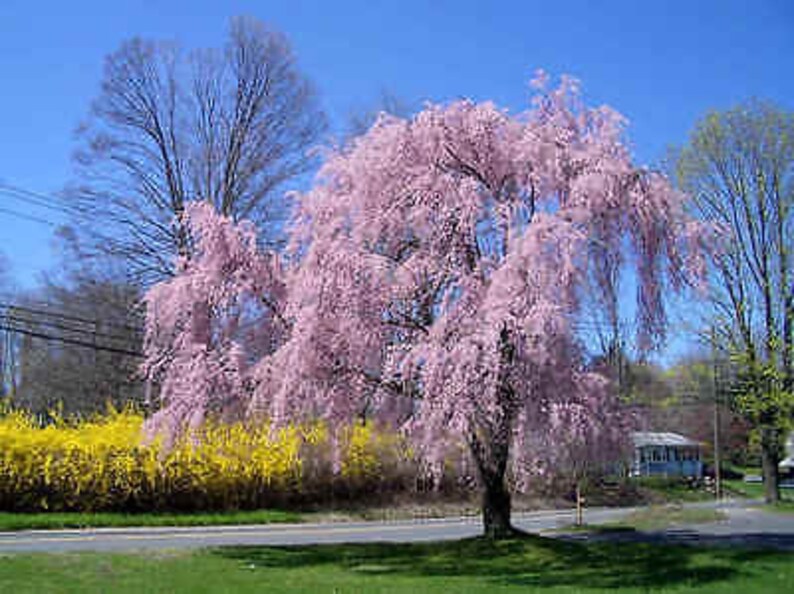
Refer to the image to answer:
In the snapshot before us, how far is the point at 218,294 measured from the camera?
54.4ft

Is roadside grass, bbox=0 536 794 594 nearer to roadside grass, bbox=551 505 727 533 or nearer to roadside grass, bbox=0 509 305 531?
roadside grass, bbox=551 505 727 533

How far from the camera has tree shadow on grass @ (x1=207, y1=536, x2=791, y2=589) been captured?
43.8ft

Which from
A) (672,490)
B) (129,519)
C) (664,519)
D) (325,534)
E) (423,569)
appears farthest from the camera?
(672,490)

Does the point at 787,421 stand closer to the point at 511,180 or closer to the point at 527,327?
the point at 511,180

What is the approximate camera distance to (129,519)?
25000mm

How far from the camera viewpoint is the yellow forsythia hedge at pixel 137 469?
2467 centimetres

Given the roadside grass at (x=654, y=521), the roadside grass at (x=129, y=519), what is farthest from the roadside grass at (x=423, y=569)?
the roadside grass at (x=129, y=519)

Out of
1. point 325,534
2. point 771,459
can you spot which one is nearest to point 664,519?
point 771,459

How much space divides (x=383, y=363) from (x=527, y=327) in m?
3.29

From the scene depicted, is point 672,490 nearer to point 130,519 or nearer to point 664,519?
point 664,519

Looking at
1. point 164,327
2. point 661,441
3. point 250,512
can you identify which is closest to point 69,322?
point 250,512

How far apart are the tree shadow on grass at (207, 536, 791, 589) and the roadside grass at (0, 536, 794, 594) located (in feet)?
0.05

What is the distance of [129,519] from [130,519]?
0.03 metres

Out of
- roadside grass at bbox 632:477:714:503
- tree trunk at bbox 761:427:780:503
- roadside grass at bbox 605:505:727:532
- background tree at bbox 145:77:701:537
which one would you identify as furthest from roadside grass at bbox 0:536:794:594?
roadside grass at bbox 632:477:714:503
